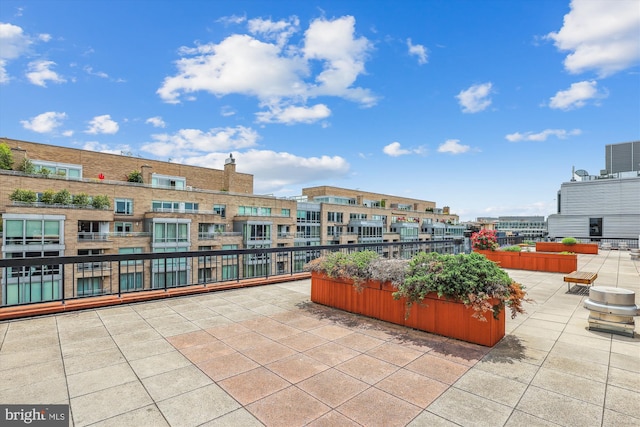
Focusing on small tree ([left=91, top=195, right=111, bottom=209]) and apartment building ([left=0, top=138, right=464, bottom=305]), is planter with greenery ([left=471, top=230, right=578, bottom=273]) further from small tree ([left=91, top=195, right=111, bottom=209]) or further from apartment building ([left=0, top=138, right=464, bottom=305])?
small tree ([left=91, top=195, right=111, bottom=209])

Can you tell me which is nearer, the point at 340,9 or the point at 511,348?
the point at 511,348

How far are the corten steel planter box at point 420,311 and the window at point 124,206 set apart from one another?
33.4 metres

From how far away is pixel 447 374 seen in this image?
374cm

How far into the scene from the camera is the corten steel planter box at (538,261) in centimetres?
1254

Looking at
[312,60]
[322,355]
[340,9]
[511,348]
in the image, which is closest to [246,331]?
[322,355]

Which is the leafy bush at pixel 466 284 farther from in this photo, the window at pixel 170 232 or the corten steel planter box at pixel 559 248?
the window at pixel 170 232

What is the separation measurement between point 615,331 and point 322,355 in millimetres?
5169

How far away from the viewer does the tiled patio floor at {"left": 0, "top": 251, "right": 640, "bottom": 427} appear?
2898 millimetres

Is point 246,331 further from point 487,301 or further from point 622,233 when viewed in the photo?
point 622,233

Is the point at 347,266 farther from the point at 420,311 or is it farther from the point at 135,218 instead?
the point at 135,218

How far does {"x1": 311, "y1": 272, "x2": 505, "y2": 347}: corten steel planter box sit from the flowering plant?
11.0 m

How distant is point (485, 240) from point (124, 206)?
113ft

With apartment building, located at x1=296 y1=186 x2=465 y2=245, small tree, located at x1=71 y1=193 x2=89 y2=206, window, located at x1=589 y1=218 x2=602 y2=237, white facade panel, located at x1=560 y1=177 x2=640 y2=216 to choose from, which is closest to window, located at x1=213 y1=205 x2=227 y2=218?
small tree, located at x1=71 y1=193 x2=89 y2=206

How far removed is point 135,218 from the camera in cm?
3331
